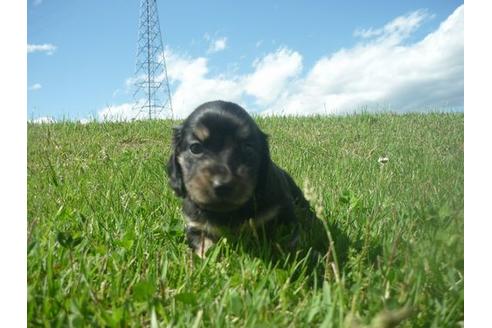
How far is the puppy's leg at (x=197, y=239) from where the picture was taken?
9.48 feet

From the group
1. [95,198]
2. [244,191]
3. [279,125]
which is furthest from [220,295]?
[279,125]

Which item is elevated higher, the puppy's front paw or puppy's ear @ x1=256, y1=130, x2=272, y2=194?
puppy's ear @ x1=256, y1=130, x2=272, y2=194

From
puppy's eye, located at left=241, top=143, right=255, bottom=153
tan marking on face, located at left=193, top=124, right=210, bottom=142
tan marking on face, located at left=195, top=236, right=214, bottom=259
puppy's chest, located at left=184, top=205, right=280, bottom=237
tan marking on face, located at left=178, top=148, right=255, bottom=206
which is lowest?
tan marking on face, located at left=195, top=236, right=214, bottom=259

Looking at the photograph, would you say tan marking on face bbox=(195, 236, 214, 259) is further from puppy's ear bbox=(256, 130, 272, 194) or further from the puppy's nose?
puppy's ear bbox=(256, 130, 272, 194)

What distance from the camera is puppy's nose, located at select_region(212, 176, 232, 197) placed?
245 centimetres

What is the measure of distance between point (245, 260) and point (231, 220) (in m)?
0.51

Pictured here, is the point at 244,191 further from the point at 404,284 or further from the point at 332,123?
the point at 332,123

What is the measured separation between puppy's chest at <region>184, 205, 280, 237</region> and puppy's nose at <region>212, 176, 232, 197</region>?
1.76ft

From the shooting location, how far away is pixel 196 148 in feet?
9.77
